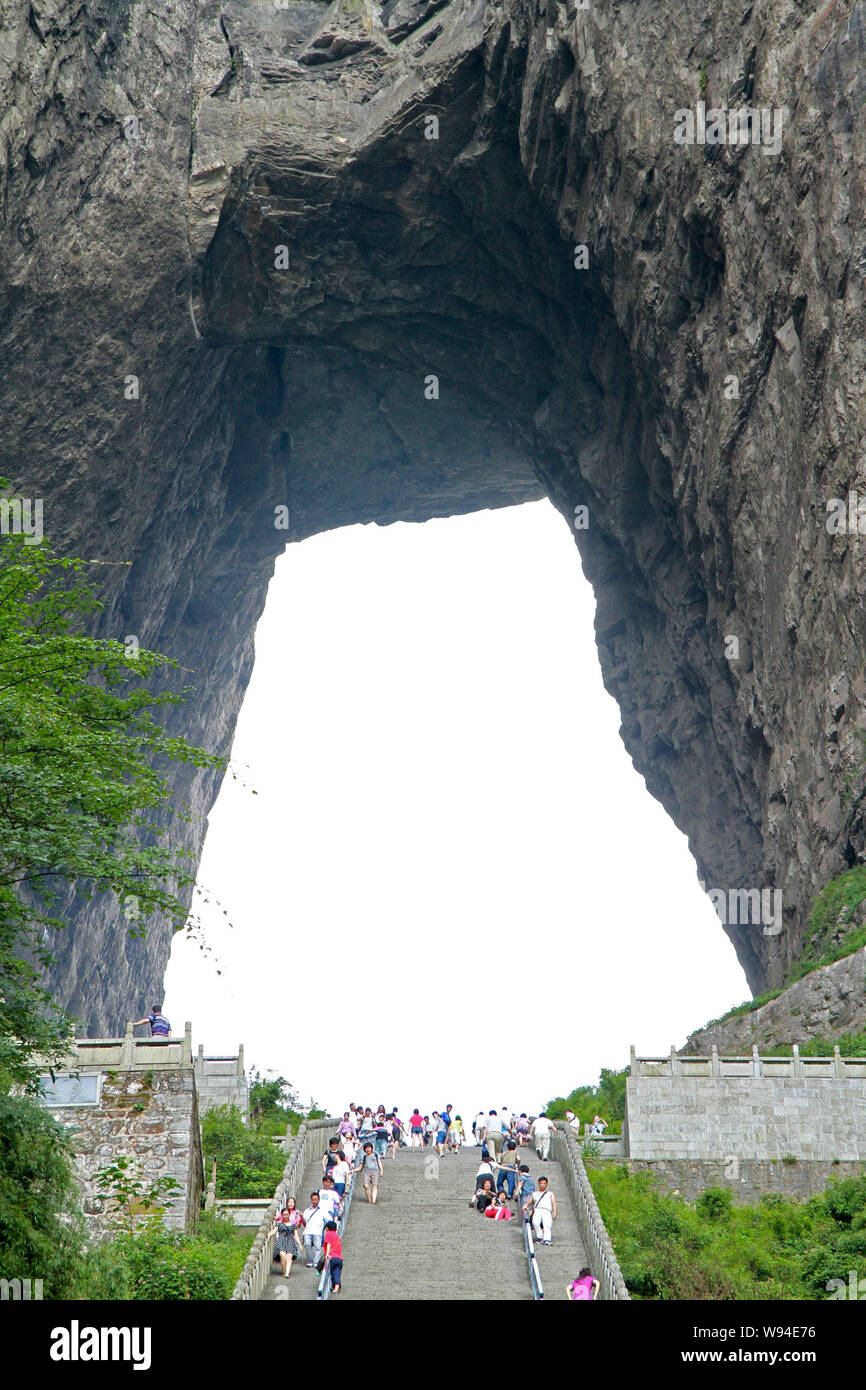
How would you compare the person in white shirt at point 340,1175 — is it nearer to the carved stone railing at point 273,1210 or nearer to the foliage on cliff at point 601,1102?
the carved stone railing at point 273,1210

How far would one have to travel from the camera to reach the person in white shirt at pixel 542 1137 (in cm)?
2892

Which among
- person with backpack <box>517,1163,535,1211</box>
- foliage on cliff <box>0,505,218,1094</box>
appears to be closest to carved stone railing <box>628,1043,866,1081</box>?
person with backpack <box>517,1163,535,1211</box>

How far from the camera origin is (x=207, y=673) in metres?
70.8

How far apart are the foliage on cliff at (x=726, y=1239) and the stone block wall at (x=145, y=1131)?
802cm

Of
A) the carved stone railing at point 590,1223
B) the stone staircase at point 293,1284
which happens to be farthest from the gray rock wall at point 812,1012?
the stone staircase at point 293,1284

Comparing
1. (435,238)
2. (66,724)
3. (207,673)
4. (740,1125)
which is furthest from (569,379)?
(66,724)

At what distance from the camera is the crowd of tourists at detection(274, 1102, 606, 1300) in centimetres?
2069

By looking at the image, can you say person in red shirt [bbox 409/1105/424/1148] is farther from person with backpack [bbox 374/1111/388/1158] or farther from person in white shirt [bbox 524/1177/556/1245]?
person in white shirt [bbox 524/1177/556/1245]

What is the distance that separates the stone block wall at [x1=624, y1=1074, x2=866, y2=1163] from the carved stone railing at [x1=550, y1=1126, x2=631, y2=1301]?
1915 millimetres

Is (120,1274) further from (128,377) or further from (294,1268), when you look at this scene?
(128,377)

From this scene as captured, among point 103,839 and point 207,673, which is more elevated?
point 207,673

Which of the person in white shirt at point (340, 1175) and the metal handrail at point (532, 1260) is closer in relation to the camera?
the metal handrail at point (532, 1260)
